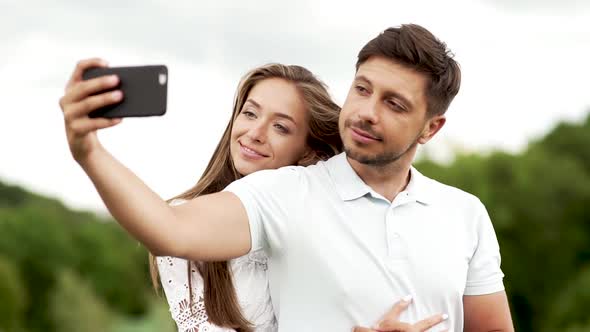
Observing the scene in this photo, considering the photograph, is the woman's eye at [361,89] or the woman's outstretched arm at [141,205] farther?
the woman's eye at [361,89]

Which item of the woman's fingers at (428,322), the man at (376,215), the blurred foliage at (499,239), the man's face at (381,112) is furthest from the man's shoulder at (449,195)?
the blurred foliage at (499,239)

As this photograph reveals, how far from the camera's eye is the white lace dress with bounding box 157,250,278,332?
3.85m

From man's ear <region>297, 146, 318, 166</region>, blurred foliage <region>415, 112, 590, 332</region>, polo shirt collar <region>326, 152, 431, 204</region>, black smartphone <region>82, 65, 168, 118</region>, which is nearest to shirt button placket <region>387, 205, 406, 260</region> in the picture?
polo shirt collar <region>326, 152, 431, 204</region>

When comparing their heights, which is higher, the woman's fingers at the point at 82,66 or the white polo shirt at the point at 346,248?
the woman's fingers at the point at 82,66

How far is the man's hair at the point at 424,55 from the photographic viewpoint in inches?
147

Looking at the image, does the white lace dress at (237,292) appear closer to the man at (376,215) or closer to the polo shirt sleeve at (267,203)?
the man at (376,215)

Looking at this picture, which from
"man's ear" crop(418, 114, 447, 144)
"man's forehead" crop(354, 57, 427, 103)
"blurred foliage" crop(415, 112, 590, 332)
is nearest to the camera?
"man's forehead" crop(354, 57, 427, 103)

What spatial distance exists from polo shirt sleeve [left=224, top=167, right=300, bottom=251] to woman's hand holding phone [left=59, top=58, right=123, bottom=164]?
870mm

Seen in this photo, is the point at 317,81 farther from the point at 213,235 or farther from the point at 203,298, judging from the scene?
the point at 213,235

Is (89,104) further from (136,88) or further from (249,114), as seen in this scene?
(249,114)

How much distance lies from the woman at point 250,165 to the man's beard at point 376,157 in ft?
1.81

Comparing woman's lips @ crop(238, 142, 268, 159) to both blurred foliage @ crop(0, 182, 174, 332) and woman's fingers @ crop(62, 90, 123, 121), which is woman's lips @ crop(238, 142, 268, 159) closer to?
woman's fingers @ crop(62, 90, 123, 121)

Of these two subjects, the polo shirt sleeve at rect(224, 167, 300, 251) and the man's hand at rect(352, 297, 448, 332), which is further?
the man's hand at rect(352, 297, 448, 332)

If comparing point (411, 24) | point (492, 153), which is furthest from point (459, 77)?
point (492, 153)
